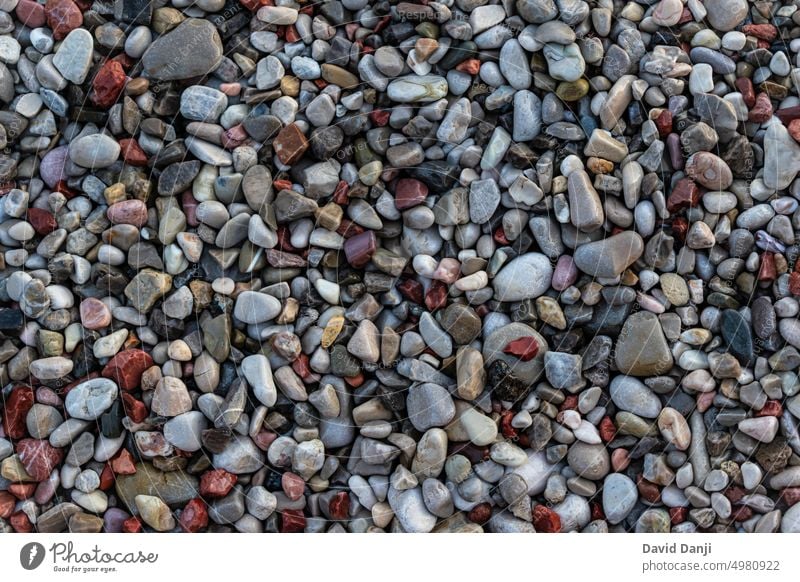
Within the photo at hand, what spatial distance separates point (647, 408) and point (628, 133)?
2.48ft

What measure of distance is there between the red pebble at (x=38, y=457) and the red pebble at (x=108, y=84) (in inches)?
37.2

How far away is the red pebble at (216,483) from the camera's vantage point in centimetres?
198

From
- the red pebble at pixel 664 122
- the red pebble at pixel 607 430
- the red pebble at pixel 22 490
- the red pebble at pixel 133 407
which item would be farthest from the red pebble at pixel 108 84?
the red pebble at pixel 607 430

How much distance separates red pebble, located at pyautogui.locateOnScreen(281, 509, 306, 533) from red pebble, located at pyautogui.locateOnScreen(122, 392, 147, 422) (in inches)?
18.1

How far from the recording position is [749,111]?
6.85ft

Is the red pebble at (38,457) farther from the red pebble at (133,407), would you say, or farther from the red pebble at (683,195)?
the red pebble at (683,195)

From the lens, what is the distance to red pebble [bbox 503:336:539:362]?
201 cm

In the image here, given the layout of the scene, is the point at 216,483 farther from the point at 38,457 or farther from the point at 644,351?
the point at 644,351

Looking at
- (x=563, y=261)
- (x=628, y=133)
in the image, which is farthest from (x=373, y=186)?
(x=628, y=133)

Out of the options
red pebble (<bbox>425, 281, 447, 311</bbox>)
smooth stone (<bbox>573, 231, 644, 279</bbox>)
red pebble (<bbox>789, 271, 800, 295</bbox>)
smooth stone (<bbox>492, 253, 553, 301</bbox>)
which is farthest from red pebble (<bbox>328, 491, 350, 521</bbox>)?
red pebble (<bbox>789, 271, 800, 295</bbox>)
